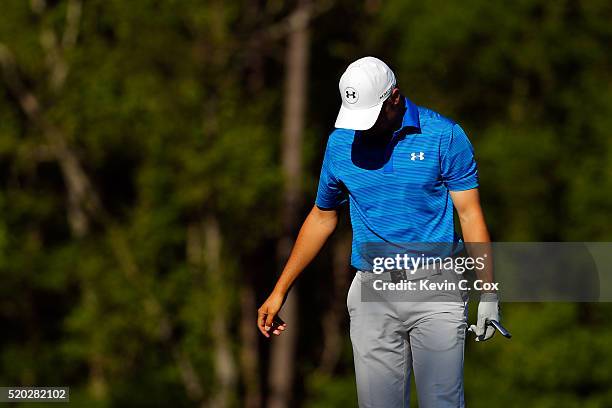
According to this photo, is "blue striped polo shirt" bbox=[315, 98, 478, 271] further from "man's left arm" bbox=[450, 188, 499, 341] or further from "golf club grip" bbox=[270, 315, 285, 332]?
"golf club grip" bbox=[270, 315, 285, 332]

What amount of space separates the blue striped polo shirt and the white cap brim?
0.18 metres

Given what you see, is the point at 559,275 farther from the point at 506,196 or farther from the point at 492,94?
the point at 492,94

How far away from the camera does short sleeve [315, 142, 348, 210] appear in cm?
561

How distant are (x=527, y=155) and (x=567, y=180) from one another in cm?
128

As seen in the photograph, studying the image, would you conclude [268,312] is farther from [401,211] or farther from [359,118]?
[359,118]

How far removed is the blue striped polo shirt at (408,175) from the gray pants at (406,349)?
0.23m

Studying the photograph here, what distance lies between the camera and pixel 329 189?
5.70m

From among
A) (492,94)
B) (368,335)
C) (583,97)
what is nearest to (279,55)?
(492,94)

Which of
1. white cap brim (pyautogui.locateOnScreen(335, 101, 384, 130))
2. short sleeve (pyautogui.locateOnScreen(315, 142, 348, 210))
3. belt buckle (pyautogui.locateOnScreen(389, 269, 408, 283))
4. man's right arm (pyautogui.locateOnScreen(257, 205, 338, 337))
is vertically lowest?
belt buckle (pyautogui.locateOnScreen(389, 269, 408, 283))

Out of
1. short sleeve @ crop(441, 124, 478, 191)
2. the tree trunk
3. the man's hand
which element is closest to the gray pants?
the man's hand

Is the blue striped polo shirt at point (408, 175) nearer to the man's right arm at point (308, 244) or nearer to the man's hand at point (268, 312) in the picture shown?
Result: the man's right arm at point (308, 244)

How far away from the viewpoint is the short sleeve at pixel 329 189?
5613 mm

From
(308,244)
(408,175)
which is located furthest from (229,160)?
(408,175)

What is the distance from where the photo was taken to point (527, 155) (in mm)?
25688
